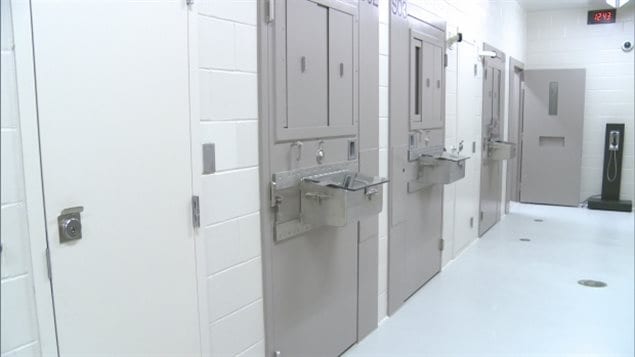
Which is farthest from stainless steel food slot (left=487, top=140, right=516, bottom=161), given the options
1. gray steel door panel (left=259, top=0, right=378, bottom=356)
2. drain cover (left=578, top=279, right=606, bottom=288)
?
gray steel door panel (left=259, top=0, right=378, bottom=356)

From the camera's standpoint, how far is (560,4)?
640cm

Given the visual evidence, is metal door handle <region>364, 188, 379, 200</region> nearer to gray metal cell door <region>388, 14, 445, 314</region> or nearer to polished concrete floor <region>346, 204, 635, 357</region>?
gray metal cell door <region>388, 14, 445, 314</region>

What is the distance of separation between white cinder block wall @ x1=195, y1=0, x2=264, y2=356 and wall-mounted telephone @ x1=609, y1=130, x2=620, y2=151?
635 cm

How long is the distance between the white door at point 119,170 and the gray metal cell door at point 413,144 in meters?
1.79

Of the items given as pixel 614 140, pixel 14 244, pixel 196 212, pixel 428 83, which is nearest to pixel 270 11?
pixel 196 212

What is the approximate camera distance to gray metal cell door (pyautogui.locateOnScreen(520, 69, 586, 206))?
22.9 ft

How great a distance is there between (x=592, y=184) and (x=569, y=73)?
1612 millimetres

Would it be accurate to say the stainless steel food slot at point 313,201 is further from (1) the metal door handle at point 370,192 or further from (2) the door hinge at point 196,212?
(2) the door hinge at point 196,212

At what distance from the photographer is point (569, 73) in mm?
6922

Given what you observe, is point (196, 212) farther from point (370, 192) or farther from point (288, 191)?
point (370, 192)

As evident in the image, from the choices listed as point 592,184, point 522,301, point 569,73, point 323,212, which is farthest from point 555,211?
A: point 323,212

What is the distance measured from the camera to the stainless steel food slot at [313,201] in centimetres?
222

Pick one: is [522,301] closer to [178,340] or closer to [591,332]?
[591,332]

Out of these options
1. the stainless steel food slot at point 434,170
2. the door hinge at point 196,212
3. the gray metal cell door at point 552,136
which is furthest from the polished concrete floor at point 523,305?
the gray metal cell door at point 552,136
